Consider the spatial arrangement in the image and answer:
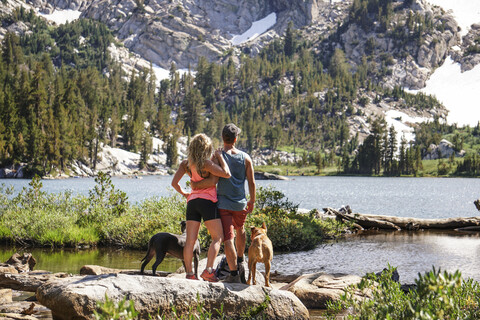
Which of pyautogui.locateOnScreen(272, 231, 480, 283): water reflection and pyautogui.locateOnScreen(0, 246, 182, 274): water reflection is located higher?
pyautogui.locateOnScreen(272, 231, 480, 283): water reflection

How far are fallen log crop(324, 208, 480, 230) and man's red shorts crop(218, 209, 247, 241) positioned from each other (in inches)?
698

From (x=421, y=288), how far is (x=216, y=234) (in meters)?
4.01

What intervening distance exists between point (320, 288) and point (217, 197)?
3586 millimetres

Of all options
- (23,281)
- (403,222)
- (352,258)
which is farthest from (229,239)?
(403,222)

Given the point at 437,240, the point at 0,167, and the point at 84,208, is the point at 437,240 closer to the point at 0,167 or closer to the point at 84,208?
the point at 84,208

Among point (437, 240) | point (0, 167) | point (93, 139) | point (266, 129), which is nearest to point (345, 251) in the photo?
point (437, 240)

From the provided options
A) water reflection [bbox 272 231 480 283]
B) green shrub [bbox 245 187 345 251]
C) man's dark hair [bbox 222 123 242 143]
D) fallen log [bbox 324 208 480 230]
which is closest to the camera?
man's dark hair [bbox 222 123 242 143]

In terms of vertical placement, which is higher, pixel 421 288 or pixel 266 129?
pixel 266 129

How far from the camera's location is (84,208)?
1997 cm

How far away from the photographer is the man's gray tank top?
24.7 ft

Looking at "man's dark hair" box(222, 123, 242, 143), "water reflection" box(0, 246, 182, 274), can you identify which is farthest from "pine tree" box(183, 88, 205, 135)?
"man's dark hair" box(222, 123, 242, 143)

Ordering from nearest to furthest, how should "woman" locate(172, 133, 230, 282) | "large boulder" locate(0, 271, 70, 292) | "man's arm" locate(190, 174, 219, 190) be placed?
"woman" locate(172, 133, 230, 282) < "man's arm" locate(190, 174, 219, 190) < "large boulder" locate(0, 271, 70, 292)

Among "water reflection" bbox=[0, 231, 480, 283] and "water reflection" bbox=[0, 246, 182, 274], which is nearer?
"water reflection" bbox=[0, 246, 182, 274]

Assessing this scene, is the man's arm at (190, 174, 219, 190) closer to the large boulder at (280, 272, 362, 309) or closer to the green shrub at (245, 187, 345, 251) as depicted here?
the large boulder at (280, 272, 362, 309)
